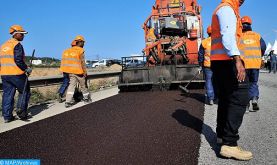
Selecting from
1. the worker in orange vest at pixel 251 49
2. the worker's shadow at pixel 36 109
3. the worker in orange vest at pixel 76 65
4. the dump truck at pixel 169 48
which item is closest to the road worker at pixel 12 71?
the worker's shadow at pixel 36 109

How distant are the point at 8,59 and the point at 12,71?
27 cm

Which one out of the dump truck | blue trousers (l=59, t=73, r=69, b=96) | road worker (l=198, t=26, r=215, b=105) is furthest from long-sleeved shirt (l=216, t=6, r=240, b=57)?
the dump truck

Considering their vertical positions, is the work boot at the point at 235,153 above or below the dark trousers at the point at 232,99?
below

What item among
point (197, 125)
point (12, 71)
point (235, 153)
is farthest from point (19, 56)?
point (235, 153)

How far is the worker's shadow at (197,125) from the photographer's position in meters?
4.55

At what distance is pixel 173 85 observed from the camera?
11930 mm

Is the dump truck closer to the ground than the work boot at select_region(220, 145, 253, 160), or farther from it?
farther from it

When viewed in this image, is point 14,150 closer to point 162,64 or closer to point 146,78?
point 146,78

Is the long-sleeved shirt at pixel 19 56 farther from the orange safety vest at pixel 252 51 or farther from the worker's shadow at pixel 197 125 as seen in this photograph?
the orange safety vest at pixel 252 51

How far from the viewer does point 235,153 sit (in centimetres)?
378

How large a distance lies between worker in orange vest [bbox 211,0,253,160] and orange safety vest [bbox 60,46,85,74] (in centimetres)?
587

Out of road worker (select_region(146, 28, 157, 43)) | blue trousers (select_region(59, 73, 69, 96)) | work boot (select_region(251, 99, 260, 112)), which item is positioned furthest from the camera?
road worker (select_region(146, 28, 157, 43))

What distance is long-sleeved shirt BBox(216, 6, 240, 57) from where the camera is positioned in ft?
12.3

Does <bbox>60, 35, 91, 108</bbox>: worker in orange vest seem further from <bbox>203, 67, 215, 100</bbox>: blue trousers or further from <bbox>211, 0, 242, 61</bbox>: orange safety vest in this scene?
<bbox>211, 0, 242, 61</bbox>: orange safety vest
